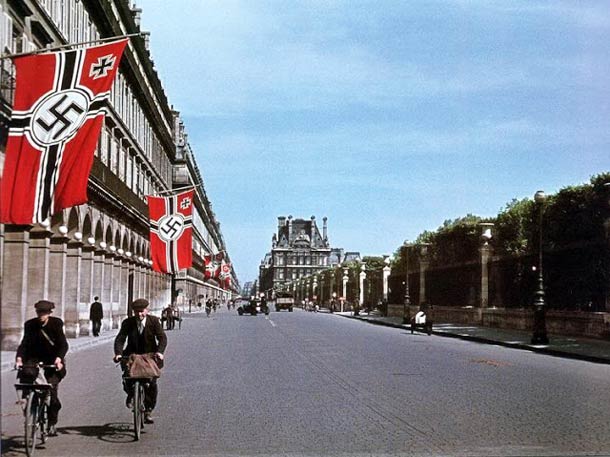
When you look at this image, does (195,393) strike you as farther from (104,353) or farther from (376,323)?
(376,323)

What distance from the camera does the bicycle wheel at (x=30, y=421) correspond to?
9.19 meters

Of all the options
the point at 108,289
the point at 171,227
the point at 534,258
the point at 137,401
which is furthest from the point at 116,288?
the point at 137,401

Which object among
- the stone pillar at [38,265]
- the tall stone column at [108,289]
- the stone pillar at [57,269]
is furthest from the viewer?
the tall stone column at [108,289]

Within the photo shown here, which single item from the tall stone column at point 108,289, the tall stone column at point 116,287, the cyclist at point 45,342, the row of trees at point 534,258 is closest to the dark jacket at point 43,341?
the cyclist at point 45,342

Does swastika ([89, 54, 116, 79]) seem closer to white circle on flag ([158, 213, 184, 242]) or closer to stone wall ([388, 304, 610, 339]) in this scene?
stone wall ([388, 304, 610, 339])

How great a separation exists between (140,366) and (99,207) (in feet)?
101

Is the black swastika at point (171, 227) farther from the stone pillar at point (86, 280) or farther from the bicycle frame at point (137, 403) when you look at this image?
the bicycle frame at point (137, 403)

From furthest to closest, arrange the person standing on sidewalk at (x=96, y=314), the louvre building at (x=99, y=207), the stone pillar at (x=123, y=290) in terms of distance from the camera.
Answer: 1. the stone pillar at (x=123, y=290)
2. the person standing on sidewalk at (x=96, y=314)
3. the louvre building at (x=99, y=207)

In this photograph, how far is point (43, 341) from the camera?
9.85m

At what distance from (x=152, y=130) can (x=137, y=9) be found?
10192 millimetres

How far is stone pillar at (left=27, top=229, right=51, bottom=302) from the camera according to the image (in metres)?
29.8

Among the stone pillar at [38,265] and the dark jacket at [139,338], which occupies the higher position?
the stone pillar at [38,265]

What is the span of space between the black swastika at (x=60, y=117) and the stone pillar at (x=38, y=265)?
20.0 m

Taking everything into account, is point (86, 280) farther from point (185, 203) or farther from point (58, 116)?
point (58, 116)
